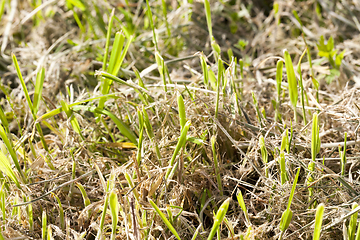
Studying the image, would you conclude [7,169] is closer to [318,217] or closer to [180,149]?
[180,149]

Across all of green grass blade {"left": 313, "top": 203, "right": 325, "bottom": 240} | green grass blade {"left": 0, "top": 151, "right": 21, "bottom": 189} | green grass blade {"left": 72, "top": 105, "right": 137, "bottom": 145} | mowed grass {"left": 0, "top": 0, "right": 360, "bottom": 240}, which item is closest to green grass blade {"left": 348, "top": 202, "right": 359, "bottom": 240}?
mowed grass {"left": 0, "top": 0, "right": 360, "bottom": 240}

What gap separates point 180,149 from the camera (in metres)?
0.87

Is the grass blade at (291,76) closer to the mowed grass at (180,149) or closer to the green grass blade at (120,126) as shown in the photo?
the mowed grass at (180,149)

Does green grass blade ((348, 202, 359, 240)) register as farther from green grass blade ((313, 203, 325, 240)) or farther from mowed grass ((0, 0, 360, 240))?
green grass blade ((313, 203, 325, 240))

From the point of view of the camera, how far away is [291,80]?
0.86 metres

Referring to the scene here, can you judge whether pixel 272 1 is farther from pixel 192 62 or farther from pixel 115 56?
pixel 115 56

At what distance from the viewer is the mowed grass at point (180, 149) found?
782 millimetres

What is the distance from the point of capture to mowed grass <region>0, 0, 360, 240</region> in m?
0.78

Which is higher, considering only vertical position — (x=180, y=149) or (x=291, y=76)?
(x=291, y=76)

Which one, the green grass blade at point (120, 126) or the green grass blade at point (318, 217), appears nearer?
the green grass blade at point (318, 217)

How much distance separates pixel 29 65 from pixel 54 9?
22.2 inches

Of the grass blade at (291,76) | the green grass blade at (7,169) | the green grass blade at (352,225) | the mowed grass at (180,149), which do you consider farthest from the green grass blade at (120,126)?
the green grass blade at (352,225)

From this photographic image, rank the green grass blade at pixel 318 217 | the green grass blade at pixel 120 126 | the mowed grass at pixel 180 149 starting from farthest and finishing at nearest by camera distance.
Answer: the green grass blade at pixel 120 126
the mowed grass at pixel 180 149
the green grass blade at pixel 318 217

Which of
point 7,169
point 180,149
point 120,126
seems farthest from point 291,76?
point 7,169
